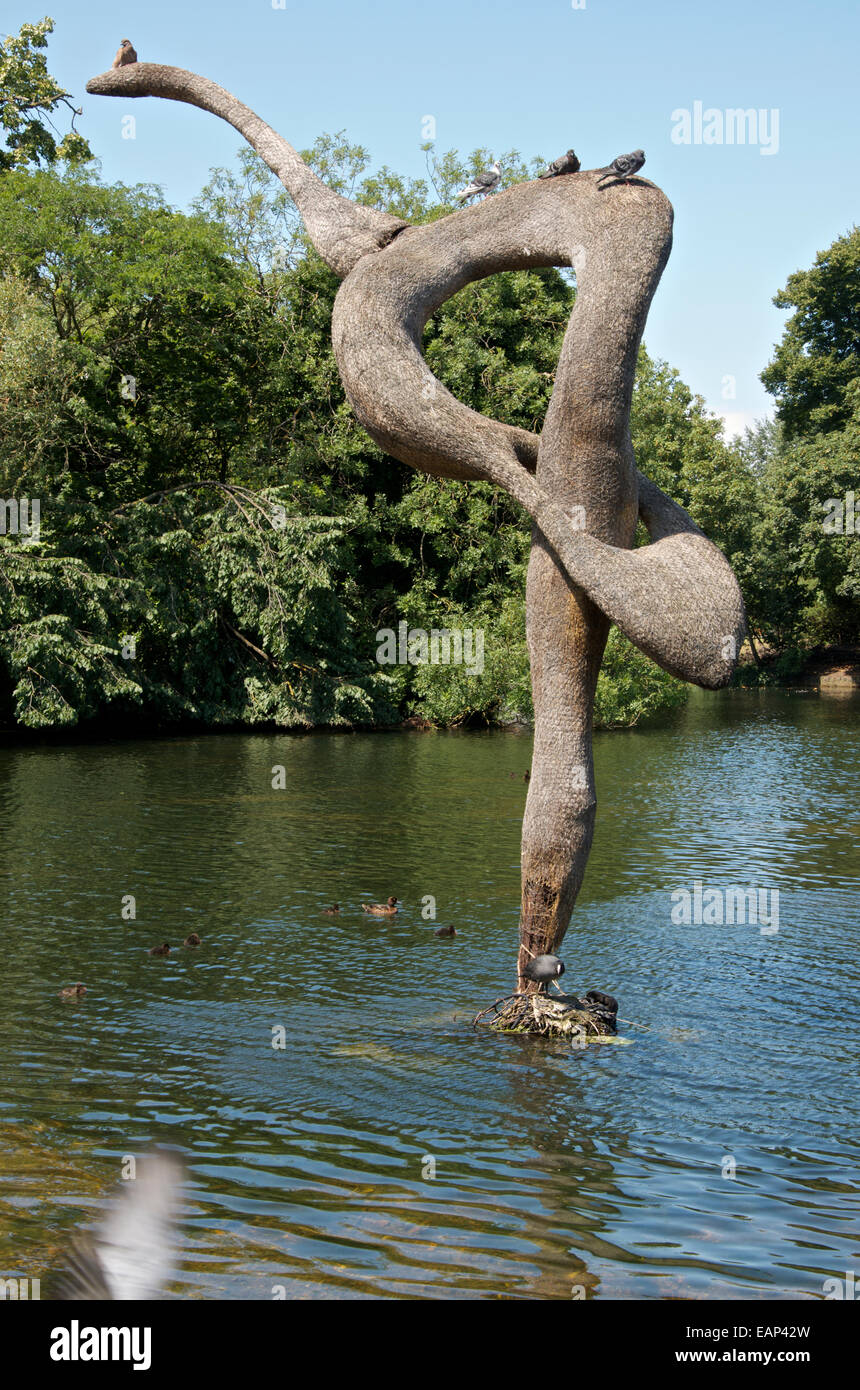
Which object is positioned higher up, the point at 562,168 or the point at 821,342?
the point at 821,342

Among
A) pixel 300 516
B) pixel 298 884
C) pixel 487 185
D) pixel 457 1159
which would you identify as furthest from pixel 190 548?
pixel 457 1159

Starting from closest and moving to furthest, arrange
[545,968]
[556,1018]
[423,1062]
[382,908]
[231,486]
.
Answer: [423,1062] → [545,968] → [556,1018] → [382,908] → [231,486]

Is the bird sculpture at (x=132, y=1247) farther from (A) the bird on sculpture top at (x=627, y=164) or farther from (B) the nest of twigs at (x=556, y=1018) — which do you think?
(A) the bird on sculpture top at (x=627, y=164)

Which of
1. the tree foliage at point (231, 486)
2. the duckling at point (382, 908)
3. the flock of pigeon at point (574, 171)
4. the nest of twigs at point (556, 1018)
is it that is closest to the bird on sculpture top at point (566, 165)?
the flock of pigeon at point (574, 171)

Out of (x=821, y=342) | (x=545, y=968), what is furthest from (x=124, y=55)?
(x=821, y=342)

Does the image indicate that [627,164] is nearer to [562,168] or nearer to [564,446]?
[562,168]

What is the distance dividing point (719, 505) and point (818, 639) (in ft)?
34.6

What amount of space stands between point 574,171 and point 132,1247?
26.0ft

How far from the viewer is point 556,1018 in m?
9.99

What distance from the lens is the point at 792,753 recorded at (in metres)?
30.2

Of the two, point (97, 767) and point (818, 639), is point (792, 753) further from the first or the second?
point (818, 639)

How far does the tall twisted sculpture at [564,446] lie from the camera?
8414 mm

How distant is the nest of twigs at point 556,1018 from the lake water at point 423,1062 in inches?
7.5

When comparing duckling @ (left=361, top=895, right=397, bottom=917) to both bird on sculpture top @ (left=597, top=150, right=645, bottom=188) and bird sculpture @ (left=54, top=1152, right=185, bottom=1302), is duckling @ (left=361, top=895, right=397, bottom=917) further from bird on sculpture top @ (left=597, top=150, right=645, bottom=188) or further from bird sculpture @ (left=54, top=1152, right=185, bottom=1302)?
bird on sculpture top @ (left=597, top=150, right=645, bottom=188)
